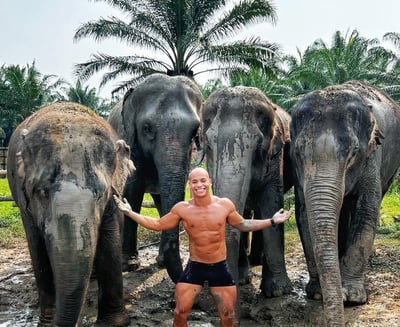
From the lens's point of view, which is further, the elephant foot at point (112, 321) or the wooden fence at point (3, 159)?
the wooden fence at point (3, 159)

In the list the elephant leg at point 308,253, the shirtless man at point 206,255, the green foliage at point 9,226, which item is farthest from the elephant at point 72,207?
the green foliage at point 9,226

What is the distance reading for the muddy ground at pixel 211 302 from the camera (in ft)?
18.3

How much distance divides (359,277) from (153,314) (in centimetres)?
213

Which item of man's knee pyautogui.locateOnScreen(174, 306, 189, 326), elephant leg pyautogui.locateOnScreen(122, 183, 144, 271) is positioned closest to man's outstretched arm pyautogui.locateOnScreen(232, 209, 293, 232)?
man's knee pyautogui.locateOnScreen(174, 306, 189, 326)

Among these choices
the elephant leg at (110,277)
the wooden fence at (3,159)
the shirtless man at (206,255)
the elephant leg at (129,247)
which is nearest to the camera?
the shirtless man at (206,255)

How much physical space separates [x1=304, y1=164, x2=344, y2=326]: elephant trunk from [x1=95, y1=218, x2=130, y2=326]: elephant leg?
1.72 meters

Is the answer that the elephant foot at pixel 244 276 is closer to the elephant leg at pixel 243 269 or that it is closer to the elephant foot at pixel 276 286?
the elephant leg at pixel 243 269

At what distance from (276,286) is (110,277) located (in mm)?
1956

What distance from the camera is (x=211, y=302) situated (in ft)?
20.2

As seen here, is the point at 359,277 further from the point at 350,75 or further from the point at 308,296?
the point at 350,75

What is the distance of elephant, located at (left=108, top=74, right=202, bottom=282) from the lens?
6.22 meters

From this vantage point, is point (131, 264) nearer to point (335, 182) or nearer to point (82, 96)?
point (335, 182)

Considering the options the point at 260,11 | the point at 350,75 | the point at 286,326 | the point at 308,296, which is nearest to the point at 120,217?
the point at 286,326

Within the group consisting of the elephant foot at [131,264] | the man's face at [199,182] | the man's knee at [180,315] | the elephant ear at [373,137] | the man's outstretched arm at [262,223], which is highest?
the elephant ear at [373,137]
